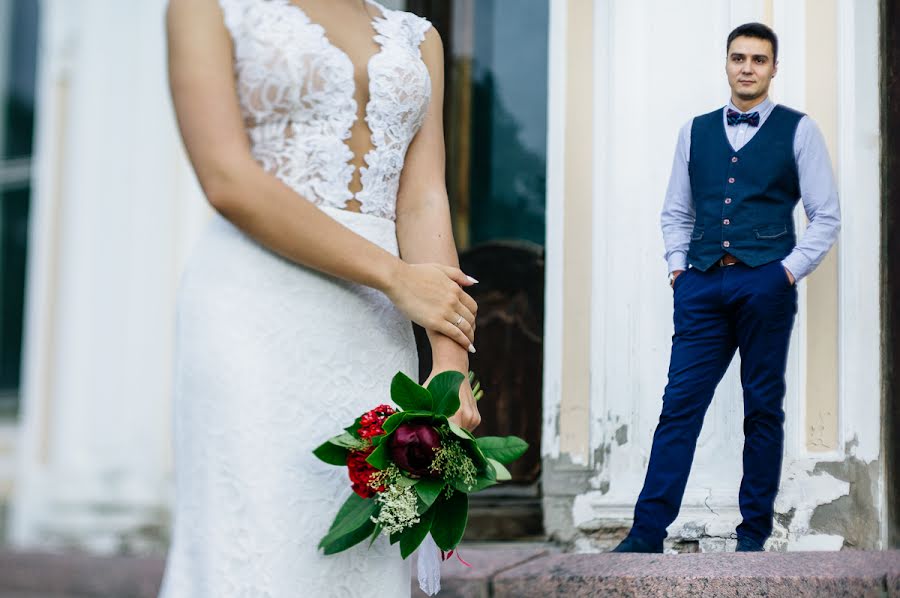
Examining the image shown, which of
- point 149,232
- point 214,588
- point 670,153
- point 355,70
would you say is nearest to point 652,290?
point 670,153

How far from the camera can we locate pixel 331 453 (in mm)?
1743

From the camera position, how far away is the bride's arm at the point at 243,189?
1.70 meters

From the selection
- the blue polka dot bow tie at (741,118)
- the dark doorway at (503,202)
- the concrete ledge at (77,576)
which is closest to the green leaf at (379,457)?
the blue polka dot bow tie at (741,118)

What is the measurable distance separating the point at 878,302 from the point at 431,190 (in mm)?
837

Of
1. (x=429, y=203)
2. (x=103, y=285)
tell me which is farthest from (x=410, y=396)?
(x=103, y=285)

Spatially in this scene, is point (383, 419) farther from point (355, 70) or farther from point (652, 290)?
point (652, 290)

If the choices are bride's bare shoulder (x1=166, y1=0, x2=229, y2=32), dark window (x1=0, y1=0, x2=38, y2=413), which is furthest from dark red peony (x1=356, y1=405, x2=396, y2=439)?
dark window (x1=0, y1=0, x2=38, y2=413)

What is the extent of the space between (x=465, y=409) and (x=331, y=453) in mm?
200

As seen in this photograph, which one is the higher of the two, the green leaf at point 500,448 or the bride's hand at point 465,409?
the bride's hand at point 465,409

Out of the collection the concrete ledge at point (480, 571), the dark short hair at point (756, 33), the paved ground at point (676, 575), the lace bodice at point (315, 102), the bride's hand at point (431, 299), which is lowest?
the concrete ledge at point (480, 571)

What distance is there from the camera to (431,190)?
6.38 ft

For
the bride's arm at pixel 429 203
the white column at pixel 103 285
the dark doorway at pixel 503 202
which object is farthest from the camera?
the white column at pixel 103 285

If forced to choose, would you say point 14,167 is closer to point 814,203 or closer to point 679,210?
point 679,210

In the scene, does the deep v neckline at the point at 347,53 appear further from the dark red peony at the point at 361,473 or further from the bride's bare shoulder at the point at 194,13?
the dark red peony at the point at 361,473
